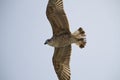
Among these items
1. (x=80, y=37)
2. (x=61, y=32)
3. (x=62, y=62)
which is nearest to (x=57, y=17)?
(x=61, y=32)

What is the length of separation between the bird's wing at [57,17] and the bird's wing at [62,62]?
0.36m

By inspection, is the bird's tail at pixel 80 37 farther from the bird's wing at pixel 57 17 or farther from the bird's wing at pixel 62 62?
the bird's wing at pixel 62 62

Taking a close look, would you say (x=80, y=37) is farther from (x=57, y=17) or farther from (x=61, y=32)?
(x=57, y=17)

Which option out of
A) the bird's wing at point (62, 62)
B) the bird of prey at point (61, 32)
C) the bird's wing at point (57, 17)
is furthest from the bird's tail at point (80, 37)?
the bird's wing at point (62, 62)

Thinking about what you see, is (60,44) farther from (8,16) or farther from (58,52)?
(8,16)

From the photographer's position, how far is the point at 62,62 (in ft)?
21.9

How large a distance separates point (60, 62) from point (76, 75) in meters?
4.52

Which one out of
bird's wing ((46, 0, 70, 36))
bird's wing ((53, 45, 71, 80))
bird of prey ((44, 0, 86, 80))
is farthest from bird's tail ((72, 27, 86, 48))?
bird's wing ((53, 45, 71, 80))

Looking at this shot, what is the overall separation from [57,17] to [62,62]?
32.9 inches

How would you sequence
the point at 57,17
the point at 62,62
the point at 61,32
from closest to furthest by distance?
the point at 57,17 < the point at 61,32 < the point at 62,62

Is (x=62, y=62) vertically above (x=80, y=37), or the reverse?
(x=80, y=37)

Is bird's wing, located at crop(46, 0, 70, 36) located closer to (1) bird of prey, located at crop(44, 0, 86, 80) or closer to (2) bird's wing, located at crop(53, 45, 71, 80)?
(1) bird of prey, located at crop(44, 0, 86, 80)

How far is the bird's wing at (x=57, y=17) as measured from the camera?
6.18 metres

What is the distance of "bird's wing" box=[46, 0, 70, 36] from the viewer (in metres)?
6.18
